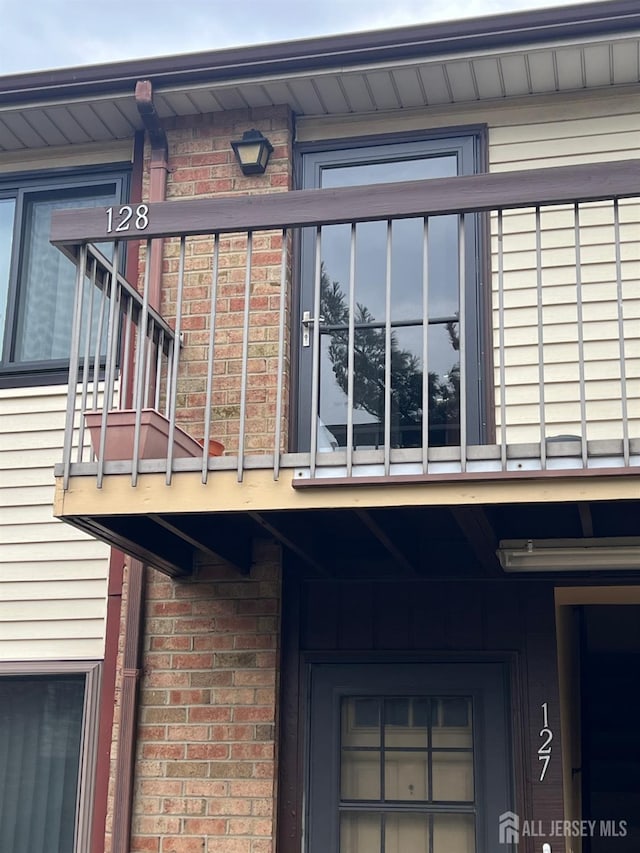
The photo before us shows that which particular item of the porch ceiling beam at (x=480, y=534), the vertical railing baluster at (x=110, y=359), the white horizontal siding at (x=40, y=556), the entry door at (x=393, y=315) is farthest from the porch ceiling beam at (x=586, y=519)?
the white horizontal siding at (x=40, y=556)

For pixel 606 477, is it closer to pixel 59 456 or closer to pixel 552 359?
pixel 552 359

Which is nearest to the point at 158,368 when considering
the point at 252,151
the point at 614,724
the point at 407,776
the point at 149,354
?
the point at 149,354

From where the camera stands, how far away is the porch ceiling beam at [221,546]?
195 inches

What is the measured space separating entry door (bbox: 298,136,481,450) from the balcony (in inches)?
0.5

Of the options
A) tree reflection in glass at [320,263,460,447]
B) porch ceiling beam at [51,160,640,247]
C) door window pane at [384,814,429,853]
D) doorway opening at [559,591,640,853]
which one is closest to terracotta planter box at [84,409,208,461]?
porch ceiling beam at [51,160,640,247]

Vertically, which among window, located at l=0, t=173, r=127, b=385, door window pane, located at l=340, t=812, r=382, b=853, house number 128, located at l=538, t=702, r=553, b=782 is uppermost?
window, located at l=0, t=173, r=127, b=385

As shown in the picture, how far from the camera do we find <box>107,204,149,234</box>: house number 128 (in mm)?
4957

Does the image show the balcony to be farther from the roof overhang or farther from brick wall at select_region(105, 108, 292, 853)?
the roof overhang

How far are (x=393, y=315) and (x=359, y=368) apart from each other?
1.20ft

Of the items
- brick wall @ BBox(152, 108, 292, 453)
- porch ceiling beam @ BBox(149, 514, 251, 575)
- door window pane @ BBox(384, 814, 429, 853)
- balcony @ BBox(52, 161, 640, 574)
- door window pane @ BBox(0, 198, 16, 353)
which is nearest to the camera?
balcony @ BBox(52, 161, 640, 574)

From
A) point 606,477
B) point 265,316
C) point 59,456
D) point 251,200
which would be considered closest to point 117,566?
point 59,456

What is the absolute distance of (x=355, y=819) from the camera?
17.9ft

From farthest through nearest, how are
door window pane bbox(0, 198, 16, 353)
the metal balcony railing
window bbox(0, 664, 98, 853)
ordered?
door window pane bbox(0, 198, 16, 353)
window bbox(0, 664, 98, 853)
the metal balcony railing

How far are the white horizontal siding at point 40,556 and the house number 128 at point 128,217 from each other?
1611mm
